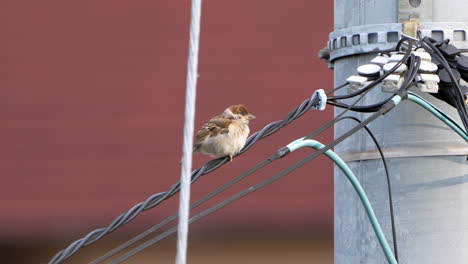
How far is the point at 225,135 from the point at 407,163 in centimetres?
A: 84

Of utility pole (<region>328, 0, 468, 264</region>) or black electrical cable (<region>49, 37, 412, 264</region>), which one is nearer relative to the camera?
black electrical cable (<region>49, 37, 412, 264</region>)

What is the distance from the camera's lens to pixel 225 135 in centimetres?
427

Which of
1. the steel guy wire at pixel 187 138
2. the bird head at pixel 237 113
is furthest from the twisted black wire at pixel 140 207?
the steel guy wire at pixel 187 138

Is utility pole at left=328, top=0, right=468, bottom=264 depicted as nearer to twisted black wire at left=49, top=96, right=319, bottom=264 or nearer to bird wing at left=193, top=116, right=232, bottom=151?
twisted black wire at left=49, top=96, right=319, bottom=264

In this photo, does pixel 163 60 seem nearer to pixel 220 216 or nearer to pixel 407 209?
pixel 220 216

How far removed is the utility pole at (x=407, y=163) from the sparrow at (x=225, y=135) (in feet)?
1.63

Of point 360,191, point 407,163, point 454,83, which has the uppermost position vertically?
point 454,83

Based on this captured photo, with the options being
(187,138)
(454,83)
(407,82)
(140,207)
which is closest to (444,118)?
(454,83)

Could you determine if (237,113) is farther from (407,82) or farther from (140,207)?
(140,207)

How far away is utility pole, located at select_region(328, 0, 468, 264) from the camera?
3998mm

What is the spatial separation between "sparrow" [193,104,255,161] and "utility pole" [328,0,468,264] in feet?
1.63

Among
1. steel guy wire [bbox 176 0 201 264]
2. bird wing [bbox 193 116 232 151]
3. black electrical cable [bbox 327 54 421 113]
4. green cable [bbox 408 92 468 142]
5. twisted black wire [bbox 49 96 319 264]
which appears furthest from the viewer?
bird wing [bbox 193 116 232 151]

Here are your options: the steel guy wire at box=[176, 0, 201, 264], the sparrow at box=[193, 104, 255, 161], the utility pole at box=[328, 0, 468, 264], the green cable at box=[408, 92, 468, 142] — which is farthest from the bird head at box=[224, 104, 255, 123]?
the steel guy wire at box=[176, 0, 201, 264]

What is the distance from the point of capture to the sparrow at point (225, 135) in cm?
425
